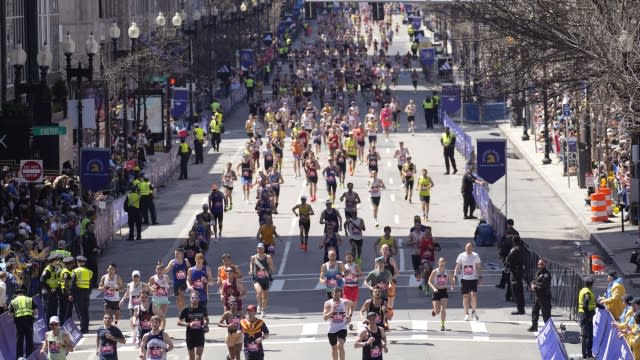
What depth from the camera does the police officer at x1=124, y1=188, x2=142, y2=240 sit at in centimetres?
4709

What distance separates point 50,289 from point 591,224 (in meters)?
20.1

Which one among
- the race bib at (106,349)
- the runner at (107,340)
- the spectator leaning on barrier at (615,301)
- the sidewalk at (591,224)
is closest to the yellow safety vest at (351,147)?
the sidewalk at (591,224)

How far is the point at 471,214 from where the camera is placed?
169 feet

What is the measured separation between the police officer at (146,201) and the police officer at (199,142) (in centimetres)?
1199

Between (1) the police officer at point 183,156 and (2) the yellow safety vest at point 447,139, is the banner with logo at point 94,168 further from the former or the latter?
(2) the yellow safety vest at point 447,139

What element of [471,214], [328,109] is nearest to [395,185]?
[471,214]

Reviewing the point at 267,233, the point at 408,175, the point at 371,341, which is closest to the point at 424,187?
the point at 408,175

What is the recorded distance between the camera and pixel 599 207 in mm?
49625

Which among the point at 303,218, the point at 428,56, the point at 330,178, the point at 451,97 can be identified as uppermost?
the point at 428,56

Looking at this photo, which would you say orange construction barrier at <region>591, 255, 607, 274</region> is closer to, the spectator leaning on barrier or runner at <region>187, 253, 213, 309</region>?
the spectator leaning on barrier

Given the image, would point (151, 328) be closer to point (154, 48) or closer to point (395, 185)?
point (395, 185)

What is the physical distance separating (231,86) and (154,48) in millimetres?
24022

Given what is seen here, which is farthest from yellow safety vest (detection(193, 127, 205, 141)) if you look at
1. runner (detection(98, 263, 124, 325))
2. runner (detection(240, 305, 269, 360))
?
runner (detection(240, 305, 269, 360))

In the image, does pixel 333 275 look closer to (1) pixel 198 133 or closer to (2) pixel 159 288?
(2) pixel 159 288
